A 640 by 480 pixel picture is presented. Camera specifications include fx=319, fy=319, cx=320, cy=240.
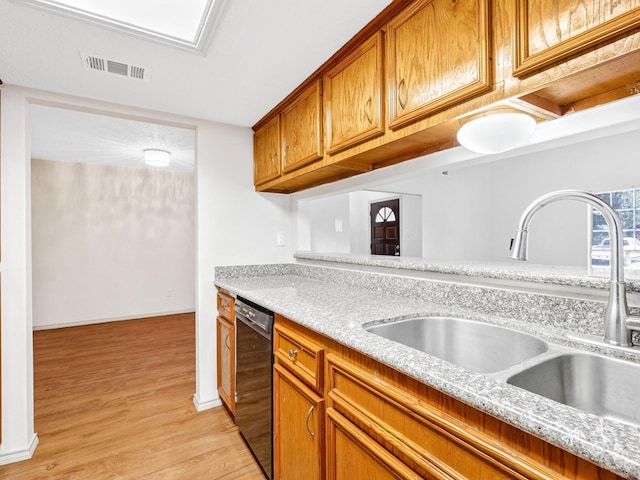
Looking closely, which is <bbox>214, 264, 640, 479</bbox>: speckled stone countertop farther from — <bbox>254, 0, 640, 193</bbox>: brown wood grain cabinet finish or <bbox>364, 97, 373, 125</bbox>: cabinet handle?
<bbox>364, 97, 373, 125</bbox>: cabinet handle

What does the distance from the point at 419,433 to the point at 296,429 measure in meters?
0.69

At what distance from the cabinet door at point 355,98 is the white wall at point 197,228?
1.12m

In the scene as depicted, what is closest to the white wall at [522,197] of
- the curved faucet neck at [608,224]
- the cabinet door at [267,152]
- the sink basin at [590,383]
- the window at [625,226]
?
the window at [625,226]

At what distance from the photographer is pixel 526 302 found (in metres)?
1.15

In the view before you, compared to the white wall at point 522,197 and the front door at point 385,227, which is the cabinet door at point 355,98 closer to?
the white wall at point 522,197

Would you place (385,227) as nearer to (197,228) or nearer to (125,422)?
(197,228)

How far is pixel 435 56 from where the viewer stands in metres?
1.12

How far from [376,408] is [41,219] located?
5.09 meters

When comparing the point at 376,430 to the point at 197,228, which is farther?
the point at 197,228

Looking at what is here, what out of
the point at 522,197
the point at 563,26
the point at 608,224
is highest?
the point at 522,197

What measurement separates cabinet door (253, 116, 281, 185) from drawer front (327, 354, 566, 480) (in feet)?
5.18

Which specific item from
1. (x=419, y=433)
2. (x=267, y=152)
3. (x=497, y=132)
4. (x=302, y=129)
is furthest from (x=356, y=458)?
(x=267, y=152)

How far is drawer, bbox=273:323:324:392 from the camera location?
3.83ft

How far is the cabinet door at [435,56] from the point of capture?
99 centimetres
